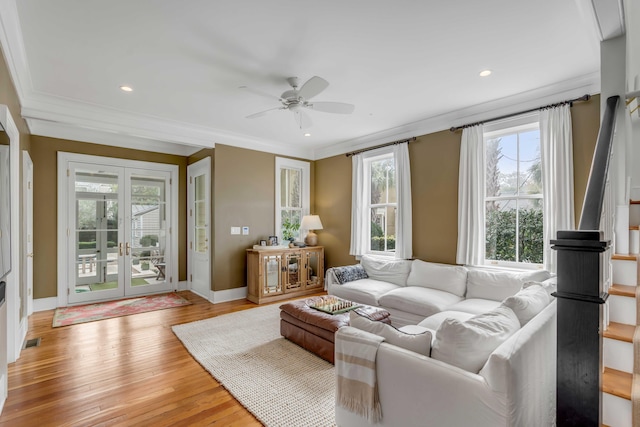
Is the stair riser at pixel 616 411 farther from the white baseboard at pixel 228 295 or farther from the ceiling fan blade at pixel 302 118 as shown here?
the white baseboard at pixel 228 295

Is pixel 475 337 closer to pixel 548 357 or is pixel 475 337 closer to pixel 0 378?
pixel 548 357

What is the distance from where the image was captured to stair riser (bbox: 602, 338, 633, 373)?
4.27 ft

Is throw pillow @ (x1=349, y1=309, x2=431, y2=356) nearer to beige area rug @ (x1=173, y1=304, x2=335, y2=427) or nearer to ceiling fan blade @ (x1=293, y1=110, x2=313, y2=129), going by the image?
beige area rug @ (x1=173, y1=304, x2=335, y2=427)

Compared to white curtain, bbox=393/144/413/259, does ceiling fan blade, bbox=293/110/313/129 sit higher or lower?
higher

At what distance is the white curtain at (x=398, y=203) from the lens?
15.5ft

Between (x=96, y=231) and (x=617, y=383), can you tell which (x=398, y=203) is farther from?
(x=96, y=231)

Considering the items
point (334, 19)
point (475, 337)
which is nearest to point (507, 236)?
point (475, 337)

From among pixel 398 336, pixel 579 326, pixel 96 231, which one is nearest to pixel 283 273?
pixel 96 231

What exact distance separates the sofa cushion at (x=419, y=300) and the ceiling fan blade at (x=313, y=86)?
2.54 metres

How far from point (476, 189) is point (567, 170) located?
3.12ft

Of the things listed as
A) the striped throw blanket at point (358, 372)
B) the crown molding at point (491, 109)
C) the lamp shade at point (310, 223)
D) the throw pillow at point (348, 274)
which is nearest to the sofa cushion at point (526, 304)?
the striped throw blanket at point (358, 372)

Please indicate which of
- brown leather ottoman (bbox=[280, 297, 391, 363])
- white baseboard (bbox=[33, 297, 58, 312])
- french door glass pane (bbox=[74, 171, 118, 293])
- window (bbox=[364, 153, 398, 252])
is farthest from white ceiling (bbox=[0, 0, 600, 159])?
white baseboard (bbox=[33, 297, 58, 312])

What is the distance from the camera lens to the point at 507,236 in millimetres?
3910

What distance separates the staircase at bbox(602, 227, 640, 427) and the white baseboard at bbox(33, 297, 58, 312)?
6.35m
